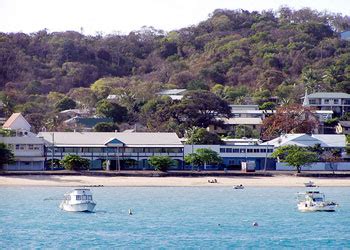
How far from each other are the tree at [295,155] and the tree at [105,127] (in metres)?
20.1

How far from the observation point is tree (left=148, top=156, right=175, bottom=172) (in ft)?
274

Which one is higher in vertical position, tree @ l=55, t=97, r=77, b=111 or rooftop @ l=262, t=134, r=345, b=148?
tree @ l=55, t=97, r=77, b=111

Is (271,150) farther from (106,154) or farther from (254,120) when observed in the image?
(254,120)

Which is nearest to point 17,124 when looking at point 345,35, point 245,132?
point 245,132

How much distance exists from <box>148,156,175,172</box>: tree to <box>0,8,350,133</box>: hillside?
2973cm

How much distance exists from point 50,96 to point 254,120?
1266 inches

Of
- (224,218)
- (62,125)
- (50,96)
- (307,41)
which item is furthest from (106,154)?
(307,41)

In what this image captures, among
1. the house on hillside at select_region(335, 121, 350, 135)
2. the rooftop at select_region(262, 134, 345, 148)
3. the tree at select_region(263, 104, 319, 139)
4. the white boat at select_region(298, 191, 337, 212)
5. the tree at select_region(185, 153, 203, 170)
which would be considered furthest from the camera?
the house on hillside at select_region(335, 121, 350, 135)

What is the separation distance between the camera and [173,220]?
59219 mm

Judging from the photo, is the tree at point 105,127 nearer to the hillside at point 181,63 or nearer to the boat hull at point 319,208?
the hillside at point 181,63

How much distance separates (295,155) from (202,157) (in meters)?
7.49

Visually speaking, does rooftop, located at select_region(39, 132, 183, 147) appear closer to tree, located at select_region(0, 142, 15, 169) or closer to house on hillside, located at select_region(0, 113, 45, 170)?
house on hillside, located at select_region(0, 113, 45, 170)

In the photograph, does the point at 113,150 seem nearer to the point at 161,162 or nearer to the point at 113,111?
the point at 161,162

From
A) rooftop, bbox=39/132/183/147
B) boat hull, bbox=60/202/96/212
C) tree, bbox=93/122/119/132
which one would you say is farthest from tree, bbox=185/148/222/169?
boat hull, bbox=60/202/96/212
